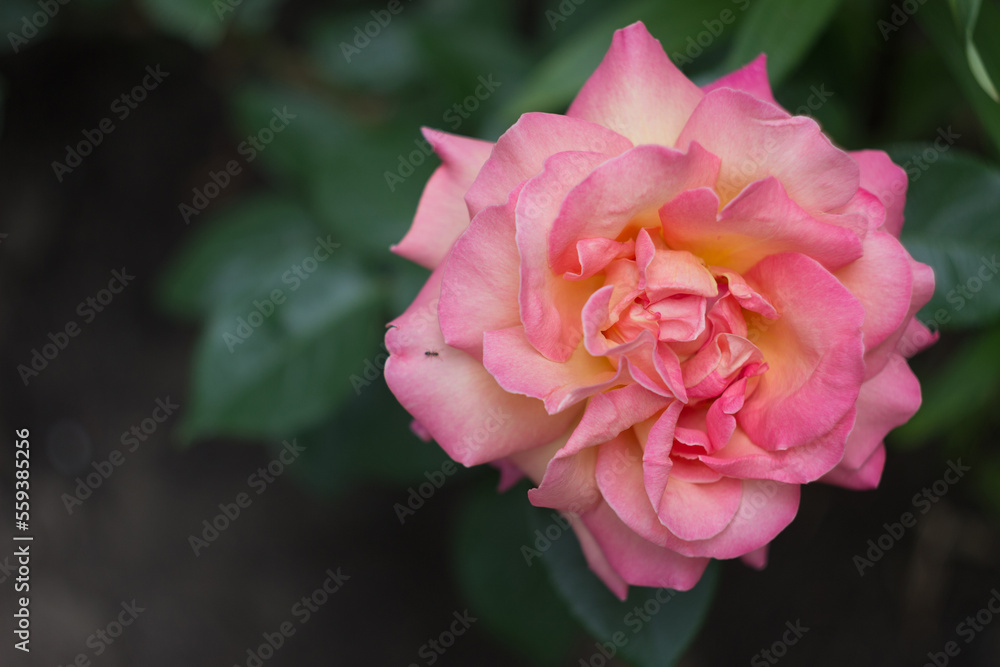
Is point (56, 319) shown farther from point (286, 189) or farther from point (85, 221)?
point (286, 189)

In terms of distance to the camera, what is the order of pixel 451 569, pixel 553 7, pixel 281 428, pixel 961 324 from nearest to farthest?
pixel 961 324 → pixel 281 428 → pixel 553 7 → pixel 451 569

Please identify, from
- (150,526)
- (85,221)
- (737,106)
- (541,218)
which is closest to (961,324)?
(737,106)

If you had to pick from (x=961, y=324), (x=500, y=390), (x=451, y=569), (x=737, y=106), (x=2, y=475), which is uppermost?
(x=737, y=106)

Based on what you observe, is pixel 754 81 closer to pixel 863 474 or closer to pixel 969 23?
pixel 969 23

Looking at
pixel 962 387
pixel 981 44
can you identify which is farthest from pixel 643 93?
pixel 962 387

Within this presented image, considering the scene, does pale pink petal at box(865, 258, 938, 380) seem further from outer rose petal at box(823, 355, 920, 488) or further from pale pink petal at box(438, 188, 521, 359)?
pale pink petal at box(438, 188, 521, 359)

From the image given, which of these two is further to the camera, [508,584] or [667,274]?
[508,584]

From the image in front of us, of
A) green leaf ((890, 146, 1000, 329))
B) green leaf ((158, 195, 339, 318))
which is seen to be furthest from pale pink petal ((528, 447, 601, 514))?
green leaf ((158, 195, 339, 318))

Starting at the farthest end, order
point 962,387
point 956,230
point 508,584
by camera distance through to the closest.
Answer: point 508,584 → point 962,387 → point 956,230

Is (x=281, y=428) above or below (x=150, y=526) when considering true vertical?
above
